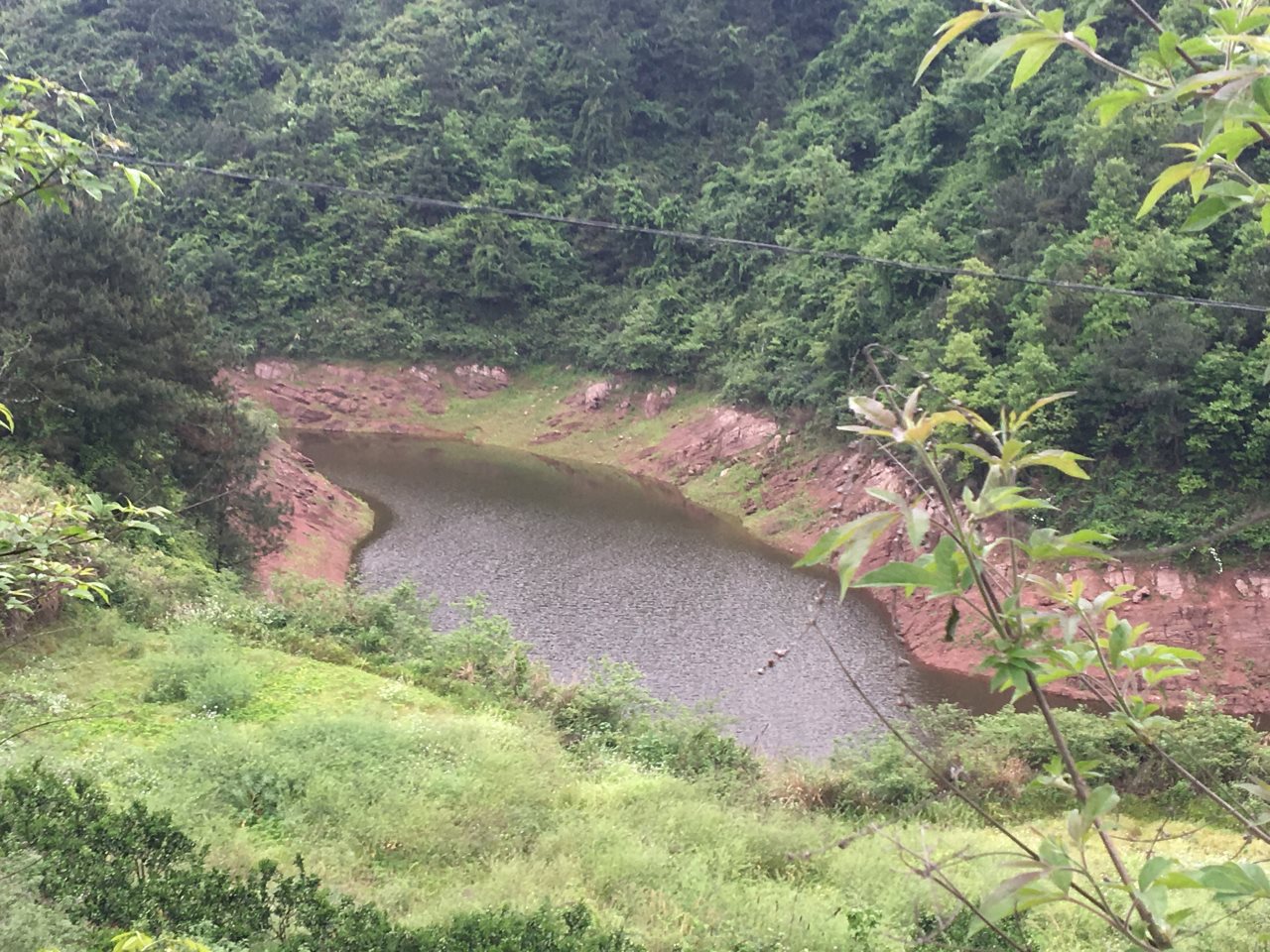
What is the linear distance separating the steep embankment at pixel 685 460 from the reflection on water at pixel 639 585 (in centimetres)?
83

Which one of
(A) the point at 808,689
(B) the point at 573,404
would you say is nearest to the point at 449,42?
(B) the point at 573,404

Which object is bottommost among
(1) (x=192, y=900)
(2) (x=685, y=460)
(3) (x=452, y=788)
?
(2) (x=685, y=460)

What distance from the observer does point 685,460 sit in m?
24.6

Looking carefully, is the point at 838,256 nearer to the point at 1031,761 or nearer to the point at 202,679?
the point at 1031,761

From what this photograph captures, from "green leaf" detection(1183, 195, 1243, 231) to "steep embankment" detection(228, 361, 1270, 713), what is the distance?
5243mm

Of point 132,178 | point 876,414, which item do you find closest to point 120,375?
point 132,178

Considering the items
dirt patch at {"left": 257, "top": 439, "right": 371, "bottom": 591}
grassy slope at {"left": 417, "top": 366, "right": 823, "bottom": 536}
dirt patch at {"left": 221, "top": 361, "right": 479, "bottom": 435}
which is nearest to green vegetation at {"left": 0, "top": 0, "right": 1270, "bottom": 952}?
grassy slope at {"left": 417, "top": 366, "right": 823, "bottom": 536}

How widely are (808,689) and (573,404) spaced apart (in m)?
18.0

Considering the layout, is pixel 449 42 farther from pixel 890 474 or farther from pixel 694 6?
pixel 890 474

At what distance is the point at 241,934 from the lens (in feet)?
11.4

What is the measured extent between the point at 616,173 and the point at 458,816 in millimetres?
31051

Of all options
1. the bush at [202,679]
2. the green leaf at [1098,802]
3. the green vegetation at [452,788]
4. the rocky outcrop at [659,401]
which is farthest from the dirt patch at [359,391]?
the green leaf at [1098,802]

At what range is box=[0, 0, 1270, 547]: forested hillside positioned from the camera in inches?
829

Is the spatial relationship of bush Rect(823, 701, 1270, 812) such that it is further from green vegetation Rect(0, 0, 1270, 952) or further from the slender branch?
the slender branch
